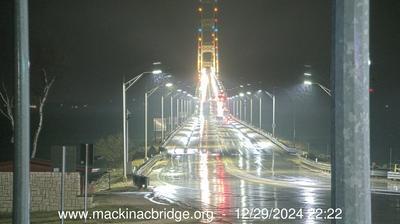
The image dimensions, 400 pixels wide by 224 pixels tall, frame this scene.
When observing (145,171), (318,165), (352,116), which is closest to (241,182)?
(145,171)

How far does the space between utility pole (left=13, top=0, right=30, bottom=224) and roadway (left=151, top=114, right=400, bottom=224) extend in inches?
645

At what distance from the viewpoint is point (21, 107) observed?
702 centimetres

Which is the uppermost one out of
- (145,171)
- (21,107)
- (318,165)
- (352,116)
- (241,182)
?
(21,107)

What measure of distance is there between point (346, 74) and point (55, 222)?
18.0 meters

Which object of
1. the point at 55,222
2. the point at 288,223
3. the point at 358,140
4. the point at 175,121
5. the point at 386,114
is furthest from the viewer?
the point at 386,114

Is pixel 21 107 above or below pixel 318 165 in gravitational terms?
above

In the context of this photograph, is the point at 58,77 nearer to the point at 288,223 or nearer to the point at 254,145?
the point at 288,223

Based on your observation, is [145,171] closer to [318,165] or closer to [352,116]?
[318,165]

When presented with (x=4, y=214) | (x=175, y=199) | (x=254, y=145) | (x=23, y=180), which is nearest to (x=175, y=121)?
(x=254, y=145)

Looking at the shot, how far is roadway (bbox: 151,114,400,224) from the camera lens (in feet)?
102

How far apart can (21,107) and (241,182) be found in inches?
1692

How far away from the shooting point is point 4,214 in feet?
79.0

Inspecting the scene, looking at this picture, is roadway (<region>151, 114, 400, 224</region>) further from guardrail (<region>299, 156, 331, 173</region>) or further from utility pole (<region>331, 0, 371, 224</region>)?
utility pole (<region>331, 0, 371, 224</region>)

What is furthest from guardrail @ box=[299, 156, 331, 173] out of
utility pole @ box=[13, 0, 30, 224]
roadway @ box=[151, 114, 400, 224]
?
utility pole @ box=[13, 0, 30, 224]
